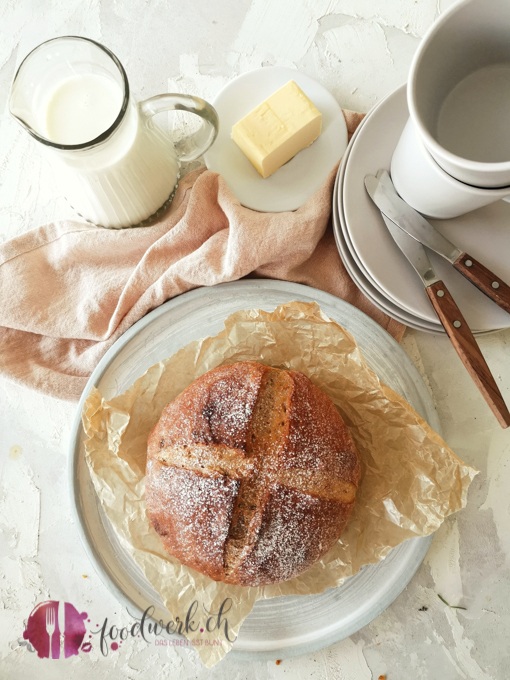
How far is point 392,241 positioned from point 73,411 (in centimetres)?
89

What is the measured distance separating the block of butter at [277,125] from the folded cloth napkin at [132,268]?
0.12 meters

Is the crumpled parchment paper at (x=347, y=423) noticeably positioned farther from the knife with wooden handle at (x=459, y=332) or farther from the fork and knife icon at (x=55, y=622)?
the fork and knife icon at (x=55, y=622)

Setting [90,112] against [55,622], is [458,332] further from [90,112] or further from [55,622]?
[55,622]

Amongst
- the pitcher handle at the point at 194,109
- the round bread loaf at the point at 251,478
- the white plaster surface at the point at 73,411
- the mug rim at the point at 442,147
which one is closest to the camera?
the mug rim at the point at 442,147

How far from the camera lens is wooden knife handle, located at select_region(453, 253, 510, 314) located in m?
1.34

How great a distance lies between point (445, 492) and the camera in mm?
1274

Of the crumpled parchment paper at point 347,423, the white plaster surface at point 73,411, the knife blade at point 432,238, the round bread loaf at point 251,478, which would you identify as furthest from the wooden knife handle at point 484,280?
the round bread loaf at point 251,478

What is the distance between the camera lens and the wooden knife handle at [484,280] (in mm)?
1343

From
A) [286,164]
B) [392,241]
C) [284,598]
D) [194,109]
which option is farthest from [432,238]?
[284,598]

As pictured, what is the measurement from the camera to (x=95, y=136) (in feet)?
4.24

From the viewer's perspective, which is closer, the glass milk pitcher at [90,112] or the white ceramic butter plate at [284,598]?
the glass milk pitcher at [90,112]

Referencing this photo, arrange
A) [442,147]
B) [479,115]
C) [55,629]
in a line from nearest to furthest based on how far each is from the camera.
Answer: [442,147] → [479,115] → [55,629]

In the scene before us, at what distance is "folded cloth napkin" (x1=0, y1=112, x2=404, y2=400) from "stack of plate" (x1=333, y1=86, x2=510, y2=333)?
8 centimetres

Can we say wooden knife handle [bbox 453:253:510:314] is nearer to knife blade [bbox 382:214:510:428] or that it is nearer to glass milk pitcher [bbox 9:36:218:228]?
knife blade [bbox 382:214:510:428]
